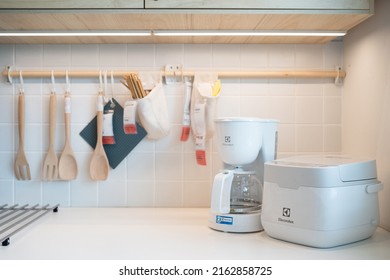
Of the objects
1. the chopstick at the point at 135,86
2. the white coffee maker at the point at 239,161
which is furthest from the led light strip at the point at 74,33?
the white coffee maker at the point at 239,161

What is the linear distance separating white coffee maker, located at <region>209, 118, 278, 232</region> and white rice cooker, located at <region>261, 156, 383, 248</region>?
0.08 meters

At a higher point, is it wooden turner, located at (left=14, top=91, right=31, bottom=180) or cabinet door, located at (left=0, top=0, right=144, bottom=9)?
cabinet door, located at (left=0, top=0, right=144, bottom=9)

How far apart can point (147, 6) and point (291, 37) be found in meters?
0.53

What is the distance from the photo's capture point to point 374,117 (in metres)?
1.18

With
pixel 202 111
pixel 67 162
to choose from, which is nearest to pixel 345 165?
pixel 202 111

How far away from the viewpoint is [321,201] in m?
0.92

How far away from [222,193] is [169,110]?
477mm

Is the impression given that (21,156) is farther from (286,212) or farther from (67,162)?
(286,212)

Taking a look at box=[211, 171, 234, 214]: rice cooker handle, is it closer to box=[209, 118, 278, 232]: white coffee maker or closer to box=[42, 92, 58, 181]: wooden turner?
box=[209, 118, 278, 232]: white coffee maker

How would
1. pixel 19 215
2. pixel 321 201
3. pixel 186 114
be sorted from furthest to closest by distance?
pixel 186 114 < pixel 19 215 < pixel 321 201

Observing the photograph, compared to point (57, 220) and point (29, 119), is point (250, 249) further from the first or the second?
point (29, 119)

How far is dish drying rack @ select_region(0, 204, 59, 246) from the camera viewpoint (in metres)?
1.12

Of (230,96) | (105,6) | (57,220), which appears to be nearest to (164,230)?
(57,220)

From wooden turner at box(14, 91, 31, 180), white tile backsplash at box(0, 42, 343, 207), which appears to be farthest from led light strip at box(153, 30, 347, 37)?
wooden turner at box(14, 91, 31, 180)
